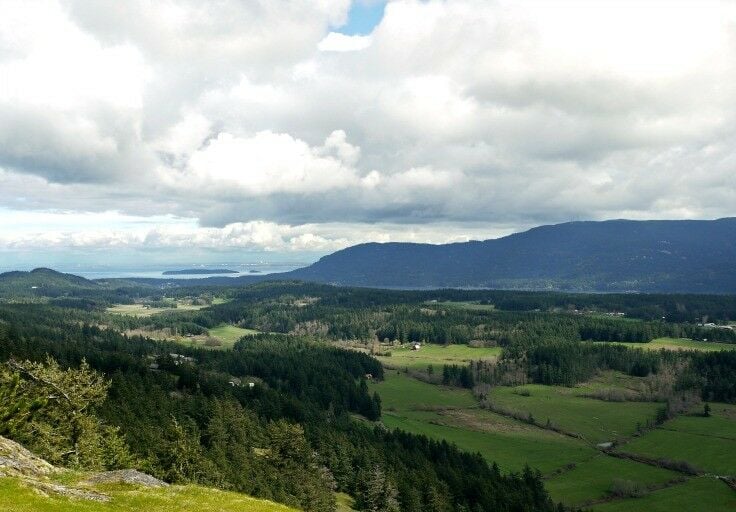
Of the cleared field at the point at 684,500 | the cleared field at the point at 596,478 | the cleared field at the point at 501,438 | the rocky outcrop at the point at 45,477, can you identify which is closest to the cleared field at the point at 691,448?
the cleared field at the point at 596,478

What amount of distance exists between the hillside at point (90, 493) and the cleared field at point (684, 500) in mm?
104996

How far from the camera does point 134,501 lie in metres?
36.3

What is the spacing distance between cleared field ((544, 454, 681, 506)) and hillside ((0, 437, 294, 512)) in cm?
10725

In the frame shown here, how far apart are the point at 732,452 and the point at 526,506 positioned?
84.6m

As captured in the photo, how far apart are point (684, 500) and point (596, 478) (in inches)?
830

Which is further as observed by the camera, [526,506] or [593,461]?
[593,461]

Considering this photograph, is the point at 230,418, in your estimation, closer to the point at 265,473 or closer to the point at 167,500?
the point at 265,473

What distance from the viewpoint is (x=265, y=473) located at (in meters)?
91.5

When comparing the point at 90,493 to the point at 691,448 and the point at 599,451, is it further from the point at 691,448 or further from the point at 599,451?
the point at 691,448

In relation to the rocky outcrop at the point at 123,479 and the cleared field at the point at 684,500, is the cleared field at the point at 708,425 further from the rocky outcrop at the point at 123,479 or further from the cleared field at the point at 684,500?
the rocky outcrop at the point at 123,479

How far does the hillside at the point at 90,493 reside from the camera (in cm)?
3147

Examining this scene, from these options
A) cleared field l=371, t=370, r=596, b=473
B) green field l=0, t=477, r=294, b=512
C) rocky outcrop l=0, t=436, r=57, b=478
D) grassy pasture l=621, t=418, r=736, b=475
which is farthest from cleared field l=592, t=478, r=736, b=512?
rocky outcrop l=0, t=436, r=57, b=478

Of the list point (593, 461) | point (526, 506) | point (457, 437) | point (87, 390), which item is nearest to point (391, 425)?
point (457, 437)

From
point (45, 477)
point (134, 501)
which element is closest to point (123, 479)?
point (45, 477)
